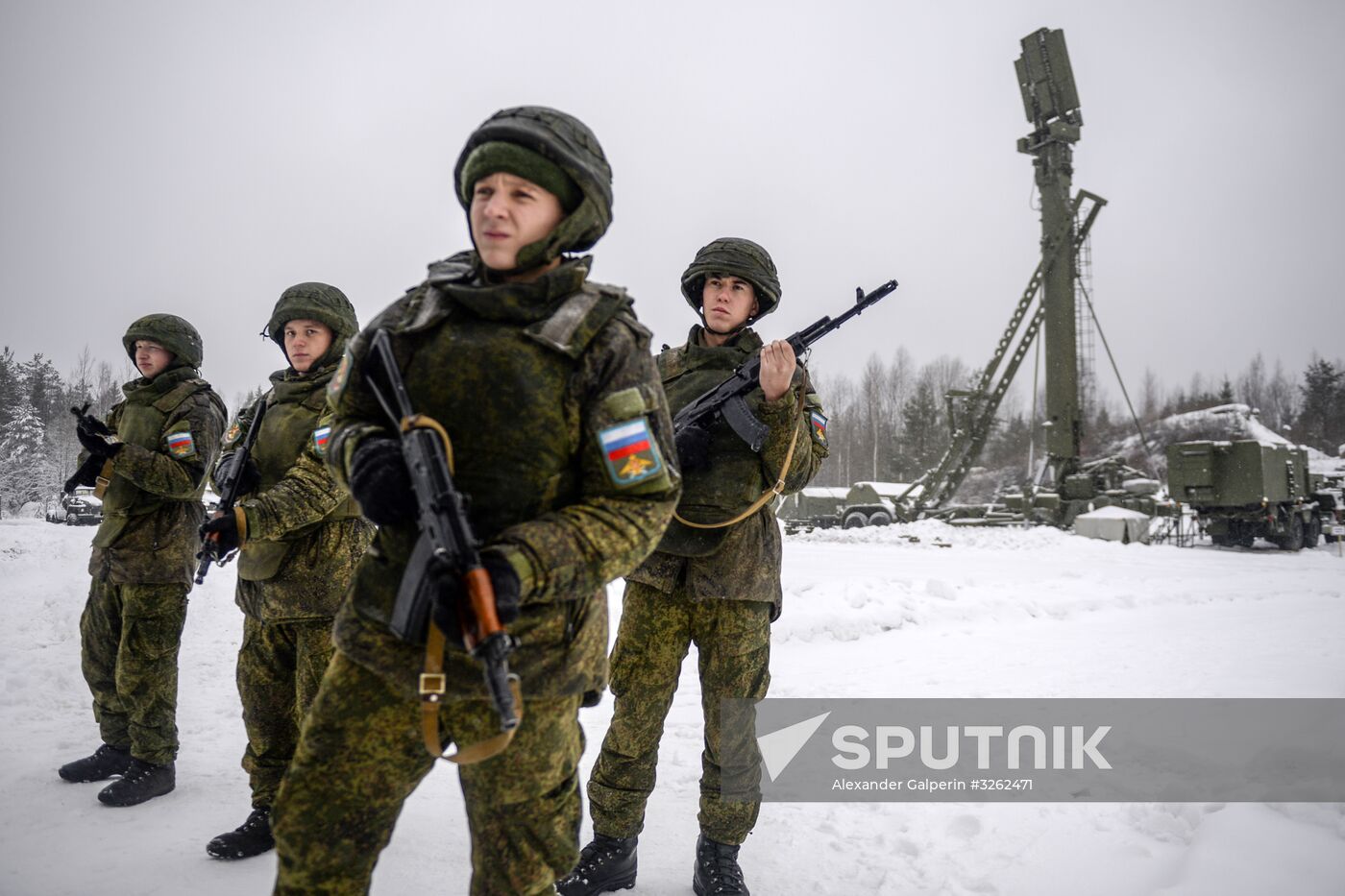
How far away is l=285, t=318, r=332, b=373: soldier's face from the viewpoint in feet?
11.4

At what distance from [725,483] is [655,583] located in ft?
1.58

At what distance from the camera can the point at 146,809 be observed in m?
3.44

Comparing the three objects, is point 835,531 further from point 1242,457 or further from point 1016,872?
point 1016,872

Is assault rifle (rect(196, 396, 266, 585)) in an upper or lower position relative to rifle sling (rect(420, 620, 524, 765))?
upper

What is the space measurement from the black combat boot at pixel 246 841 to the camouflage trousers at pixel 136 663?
0.88 metres

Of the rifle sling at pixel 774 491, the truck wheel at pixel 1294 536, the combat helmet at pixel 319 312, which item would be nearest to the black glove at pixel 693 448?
the rifle sling at pixel 774 491

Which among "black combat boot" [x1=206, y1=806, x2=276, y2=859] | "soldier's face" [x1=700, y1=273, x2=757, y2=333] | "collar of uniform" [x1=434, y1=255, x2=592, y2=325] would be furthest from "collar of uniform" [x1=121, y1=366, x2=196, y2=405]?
"collar of uniform" [x1=434, y1=255, x2=592, y2=325]

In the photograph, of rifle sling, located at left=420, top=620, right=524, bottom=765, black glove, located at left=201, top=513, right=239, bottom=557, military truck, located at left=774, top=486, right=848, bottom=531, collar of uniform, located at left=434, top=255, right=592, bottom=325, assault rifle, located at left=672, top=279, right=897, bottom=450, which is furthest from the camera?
military truck, located at left=774, top=486, right=848, bottom=531

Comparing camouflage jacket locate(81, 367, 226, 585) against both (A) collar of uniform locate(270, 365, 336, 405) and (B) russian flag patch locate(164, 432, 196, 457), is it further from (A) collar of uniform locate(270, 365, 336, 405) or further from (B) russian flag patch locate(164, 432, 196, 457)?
(A) collar of uniform locate(270, 365, 336, 405)

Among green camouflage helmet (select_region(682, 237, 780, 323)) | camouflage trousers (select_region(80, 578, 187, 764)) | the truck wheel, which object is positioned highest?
green camouflage helmet (select_region(682, 237, 780, 323))

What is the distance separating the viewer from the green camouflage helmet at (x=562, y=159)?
1.81 meters

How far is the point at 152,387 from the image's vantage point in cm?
400

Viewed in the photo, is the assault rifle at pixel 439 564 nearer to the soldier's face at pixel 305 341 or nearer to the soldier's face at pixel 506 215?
the soldier's face at pixel 506 215

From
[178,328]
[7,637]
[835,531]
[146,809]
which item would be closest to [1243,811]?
[146,809]
